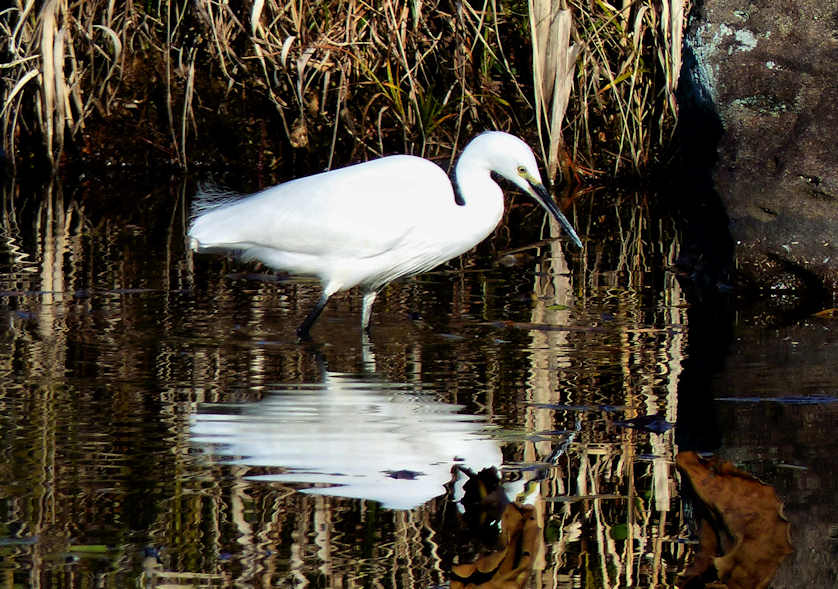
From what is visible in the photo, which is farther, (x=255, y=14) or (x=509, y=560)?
(x=255, y=14)

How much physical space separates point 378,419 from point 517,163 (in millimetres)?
1717

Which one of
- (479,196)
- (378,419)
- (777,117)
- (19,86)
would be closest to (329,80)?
(19,86)

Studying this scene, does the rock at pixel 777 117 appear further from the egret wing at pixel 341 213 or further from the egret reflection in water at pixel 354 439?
the egret reflection in water at pixel 354 439

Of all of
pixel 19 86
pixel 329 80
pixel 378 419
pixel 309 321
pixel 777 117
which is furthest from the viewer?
pixel 329 80

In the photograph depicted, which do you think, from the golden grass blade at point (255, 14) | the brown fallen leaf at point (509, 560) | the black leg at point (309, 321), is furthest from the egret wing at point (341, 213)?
the golden grass blade at point (255, 14)

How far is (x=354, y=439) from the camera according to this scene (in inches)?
158

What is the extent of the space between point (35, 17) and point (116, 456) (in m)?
7.22

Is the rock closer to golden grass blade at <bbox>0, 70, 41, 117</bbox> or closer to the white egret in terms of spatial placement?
the white egret

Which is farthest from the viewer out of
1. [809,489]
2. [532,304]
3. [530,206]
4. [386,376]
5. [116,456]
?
[530,206]

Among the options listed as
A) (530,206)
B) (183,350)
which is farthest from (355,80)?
(183,350)

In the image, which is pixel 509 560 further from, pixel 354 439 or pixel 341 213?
pixel 341 213

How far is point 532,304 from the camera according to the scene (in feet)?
20.5

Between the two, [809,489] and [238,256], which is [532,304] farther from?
[809,489]

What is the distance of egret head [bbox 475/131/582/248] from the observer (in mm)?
5633
